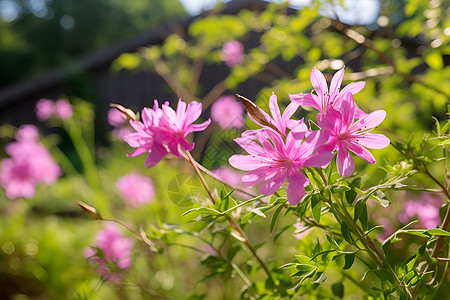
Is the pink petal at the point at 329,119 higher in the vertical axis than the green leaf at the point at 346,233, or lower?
higher

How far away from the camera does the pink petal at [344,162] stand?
15.7 inches

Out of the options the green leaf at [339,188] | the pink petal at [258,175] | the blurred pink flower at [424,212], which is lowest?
the blurred pink flower at [424,212]

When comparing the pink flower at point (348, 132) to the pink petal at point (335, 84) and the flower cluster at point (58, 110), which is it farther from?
the flower cluster at point (58, 110)

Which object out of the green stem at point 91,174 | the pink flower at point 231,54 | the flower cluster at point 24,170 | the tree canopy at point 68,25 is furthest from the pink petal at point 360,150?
the tree canopy at point 68,25

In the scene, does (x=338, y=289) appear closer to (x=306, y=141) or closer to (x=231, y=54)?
(x=306, y=141)

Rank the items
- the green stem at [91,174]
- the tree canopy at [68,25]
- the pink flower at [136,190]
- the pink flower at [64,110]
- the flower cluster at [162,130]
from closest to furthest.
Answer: the flower cluster at [162,130] → the green stem at [91,174] → the pink flower at [136,190] → the pink flower at [64,110] → the tree canopy at [68,25]

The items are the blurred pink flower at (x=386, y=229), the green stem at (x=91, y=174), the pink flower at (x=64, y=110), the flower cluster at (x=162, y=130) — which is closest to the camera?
the flower cluster at (x=162, y=130)

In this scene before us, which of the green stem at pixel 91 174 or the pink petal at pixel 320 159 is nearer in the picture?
the pink petal at pixel 320 159

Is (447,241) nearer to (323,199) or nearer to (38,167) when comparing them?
(323,199)

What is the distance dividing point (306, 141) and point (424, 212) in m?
0.99

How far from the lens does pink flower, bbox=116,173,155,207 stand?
1988 mm

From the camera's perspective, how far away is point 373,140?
1.40ft

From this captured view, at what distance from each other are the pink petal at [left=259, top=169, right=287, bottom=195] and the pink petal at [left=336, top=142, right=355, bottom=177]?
5cm

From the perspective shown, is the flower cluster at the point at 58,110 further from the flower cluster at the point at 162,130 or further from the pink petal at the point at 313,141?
the pink petal at the point at 313,141
